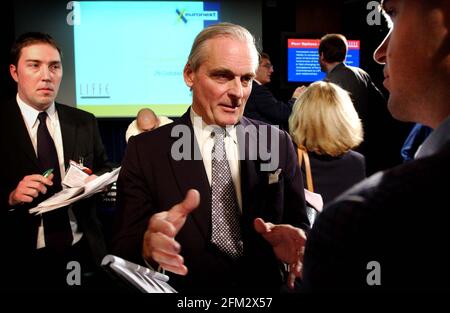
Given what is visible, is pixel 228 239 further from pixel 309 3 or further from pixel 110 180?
pixel 309 3

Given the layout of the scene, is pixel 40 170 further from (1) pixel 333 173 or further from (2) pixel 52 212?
(1) pixel 333 173

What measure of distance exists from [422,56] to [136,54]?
18.3 feet

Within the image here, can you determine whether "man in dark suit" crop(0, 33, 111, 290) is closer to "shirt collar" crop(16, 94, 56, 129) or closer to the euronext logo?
"shirt collar" crop(16, 94, 56, 129)

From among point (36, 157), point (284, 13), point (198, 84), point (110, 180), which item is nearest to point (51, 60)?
point (36, 157)

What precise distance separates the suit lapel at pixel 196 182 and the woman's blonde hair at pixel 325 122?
33.9 inches

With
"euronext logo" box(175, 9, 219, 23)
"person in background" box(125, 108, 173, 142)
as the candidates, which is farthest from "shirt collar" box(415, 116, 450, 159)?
"euronext logo" box(175, 9, 219, 23)

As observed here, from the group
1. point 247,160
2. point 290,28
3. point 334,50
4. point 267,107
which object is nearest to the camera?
point 247,160

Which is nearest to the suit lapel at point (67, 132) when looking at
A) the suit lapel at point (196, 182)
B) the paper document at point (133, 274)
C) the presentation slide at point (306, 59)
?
the suit lapel at point (196, 182)

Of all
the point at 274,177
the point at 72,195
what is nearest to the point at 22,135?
the point at 72,195

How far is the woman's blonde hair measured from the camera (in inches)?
87.4

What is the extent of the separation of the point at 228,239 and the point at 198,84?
22.1 inches

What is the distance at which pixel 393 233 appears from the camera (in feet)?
1.35

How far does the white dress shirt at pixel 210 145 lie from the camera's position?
5.05ft

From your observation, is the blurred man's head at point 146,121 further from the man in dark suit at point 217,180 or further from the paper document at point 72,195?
the man in dark suit at point 217,180
